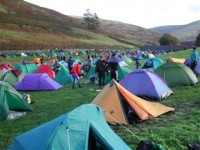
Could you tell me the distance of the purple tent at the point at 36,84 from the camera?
2016cm

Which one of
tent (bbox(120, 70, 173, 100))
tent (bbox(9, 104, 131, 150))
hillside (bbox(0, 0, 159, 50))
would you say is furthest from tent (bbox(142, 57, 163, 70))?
hillside (bbox(0, 0, 159, 50))

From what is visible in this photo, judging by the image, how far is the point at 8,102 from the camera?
1335 cm

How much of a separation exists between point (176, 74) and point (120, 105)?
743cm

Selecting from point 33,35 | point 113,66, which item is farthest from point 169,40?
point 113,66

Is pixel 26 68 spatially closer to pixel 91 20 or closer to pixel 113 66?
pixel 113 66

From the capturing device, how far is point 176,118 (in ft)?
37.6

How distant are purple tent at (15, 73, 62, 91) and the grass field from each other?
6.96 feet

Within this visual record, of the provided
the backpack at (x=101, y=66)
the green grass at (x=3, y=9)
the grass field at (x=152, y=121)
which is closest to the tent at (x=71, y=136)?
the grass field at (x=152, y=121)

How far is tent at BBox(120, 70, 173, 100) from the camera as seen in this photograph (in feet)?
48.4

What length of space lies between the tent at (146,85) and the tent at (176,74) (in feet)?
8.41

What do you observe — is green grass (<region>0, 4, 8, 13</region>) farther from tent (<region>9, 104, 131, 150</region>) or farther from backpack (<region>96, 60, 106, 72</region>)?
tent (<region>9, 104, 131, 150</region>)

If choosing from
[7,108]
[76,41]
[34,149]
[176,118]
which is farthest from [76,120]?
[76,41]

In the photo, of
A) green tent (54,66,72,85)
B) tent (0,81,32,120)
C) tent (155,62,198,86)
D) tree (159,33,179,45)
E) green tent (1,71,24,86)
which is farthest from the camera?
tree (159,33,179,45)

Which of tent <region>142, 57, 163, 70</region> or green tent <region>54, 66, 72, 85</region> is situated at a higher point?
tent <region>142, 57, 163, 70</region>
